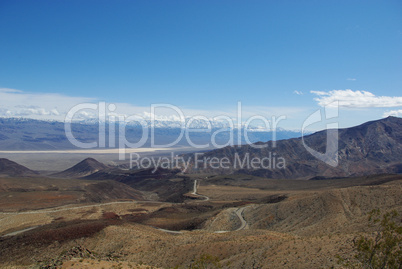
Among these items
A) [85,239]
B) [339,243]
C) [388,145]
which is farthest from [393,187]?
[388,145]

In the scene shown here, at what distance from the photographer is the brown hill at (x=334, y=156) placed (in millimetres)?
158562

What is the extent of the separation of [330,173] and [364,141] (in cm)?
4468

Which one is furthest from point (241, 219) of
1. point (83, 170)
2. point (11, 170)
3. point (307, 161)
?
→ point (11, 170)

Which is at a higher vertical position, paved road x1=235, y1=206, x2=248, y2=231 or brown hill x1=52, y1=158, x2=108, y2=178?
paved road x1=235, y1=206, x2=248, y2=231

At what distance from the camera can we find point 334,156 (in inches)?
6737

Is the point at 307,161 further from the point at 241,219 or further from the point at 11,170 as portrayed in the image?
the point at 11,170

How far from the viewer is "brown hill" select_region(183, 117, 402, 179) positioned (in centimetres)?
15856

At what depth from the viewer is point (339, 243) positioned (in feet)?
79.4

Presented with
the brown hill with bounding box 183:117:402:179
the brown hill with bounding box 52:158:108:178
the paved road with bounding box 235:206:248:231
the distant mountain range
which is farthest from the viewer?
the brown hill with bounding box 52:158:108:178

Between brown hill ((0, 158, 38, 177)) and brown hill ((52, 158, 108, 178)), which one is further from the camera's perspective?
brown hill ((52, 158, 108, 178))

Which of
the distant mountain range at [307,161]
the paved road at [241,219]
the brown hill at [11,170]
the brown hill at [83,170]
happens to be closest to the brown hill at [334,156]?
the distant mountain range at [307,161]

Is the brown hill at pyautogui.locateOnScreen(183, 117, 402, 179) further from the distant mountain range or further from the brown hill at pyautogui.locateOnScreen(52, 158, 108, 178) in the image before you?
the brown hill at pyautogui.locateOnScreen(52, 158, 108, 178)

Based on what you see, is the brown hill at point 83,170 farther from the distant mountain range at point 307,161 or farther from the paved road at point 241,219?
the paved road at point 241,219

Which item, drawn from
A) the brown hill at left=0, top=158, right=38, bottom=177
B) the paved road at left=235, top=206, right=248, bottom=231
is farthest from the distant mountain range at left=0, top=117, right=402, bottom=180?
the paved road at left=235, top=206, right=248, bottom=231
